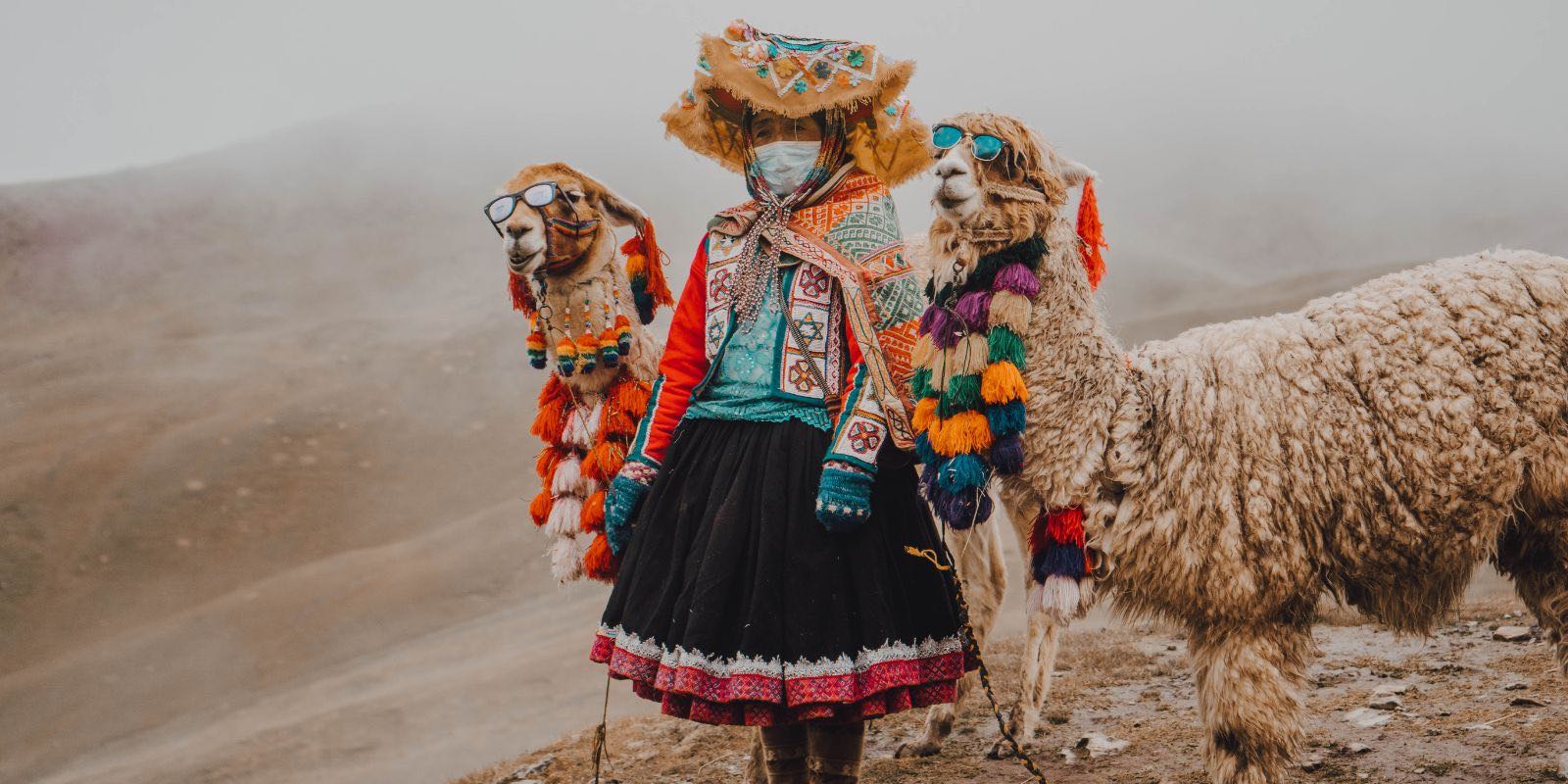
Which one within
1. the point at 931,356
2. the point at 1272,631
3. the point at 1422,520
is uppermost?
the point at 931,356

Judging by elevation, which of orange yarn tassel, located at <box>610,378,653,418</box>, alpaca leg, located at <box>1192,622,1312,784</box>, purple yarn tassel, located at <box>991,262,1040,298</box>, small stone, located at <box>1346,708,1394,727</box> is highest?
purple yarn tassel, located at <box>991,262,1040,298</box>

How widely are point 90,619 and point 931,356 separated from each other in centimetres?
930

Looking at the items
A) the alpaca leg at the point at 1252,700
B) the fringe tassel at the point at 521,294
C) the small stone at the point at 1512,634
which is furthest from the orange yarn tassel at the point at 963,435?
the small stone at the point at 1512,634

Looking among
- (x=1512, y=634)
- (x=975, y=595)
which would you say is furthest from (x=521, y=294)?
(x=1512, y=634)

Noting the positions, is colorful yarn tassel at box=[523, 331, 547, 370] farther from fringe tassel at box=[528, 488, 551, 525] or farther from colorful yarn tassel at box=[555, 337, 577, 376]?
fringe tassel at box=[528, 488, 551, 525]

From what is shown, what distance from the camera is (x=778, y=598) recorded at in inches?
84.3

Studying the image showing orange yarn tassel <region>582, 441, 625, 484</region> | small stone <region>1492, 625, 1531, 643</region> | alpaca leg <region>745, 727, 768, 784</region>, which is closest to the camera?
orange yarn tassel <region>582, 441, 625, 484</region>

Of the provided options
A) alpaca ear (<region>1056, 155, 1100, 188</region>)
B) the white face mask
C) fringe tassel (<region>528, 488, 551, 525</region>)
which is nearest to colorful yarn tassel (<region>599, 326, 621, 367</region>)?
fringe tassel (<region>528, 488, 551, 525</region>)

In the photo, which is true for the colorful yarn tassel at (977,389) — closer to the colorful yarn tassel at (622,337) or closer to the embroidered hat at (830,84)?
the embroidered hat at (830,84)

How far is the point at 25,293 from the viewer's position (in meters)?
12.4

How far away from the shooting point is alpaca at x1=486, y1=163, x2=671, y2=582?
114 inches

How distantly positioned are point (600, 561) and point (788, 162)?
1.16m

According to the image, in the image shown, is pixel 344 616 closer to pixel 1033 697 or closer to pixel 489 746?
pixel 489 746

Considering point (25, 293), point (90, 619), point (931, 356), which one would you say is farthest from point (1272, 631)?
point (25, 293)
